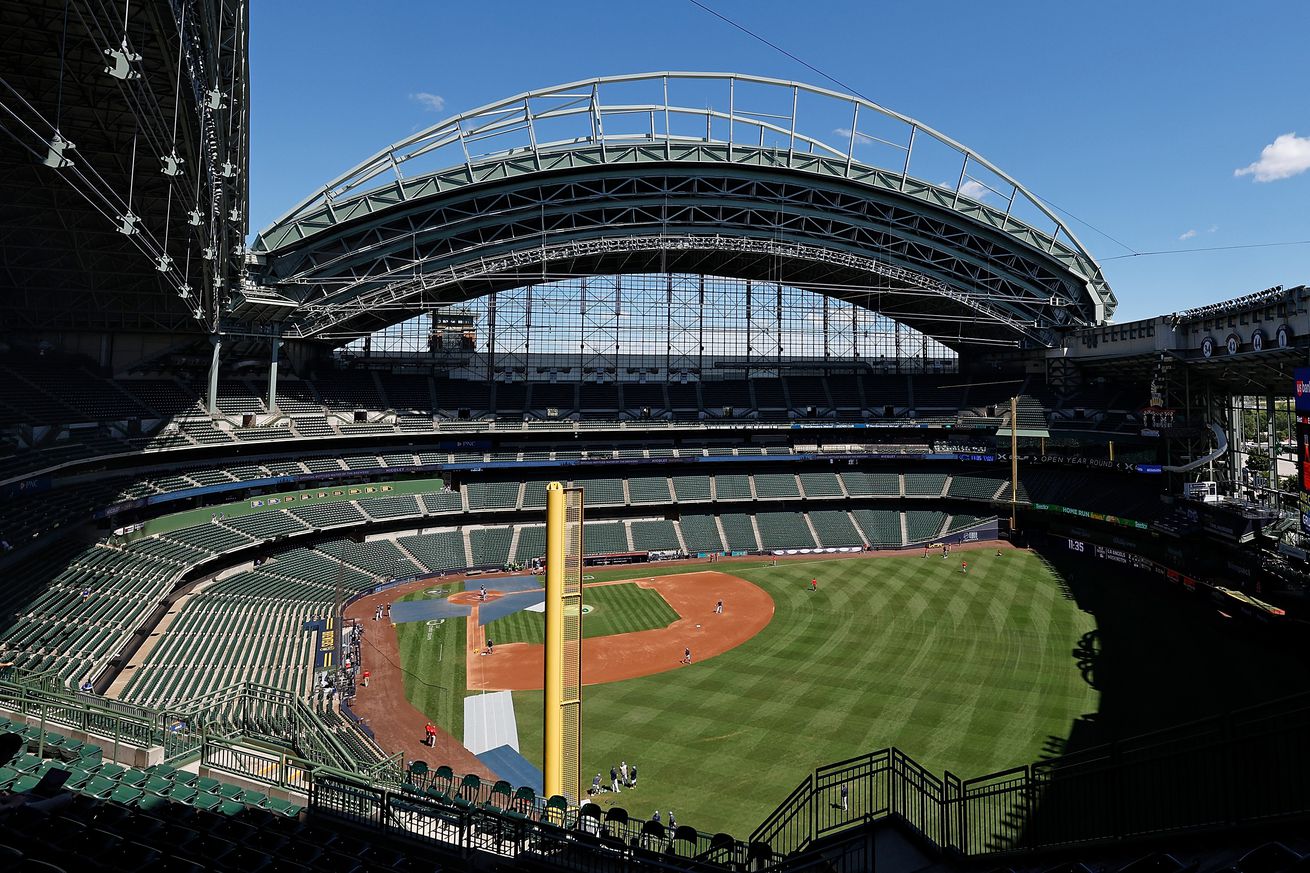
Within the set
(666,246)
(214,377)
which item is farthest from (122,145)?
(666,246)

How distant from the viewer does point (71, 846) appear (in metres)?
8.48

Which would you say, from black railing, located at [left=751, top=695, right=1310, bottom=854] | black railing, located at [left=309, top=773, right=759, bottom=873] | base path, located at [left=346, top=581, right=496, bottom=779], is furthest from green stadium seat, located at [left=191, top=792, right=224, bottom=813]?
base path, located at [left=346, top=581, right=496, bottom=779]

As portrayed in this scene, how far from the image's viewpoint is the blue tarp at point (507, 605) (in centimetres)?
3994

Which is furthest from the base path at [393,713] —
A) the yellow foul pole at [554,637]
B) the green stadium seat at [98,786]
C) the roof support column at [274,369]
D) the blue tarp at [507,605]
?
the roof support column at [274,369]

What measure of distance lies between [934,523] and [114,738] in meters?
55.5

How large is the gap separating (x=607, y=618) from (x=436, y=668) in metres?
10.4

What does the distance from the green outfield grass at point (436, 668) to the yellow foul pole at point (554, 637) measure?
12204 mm

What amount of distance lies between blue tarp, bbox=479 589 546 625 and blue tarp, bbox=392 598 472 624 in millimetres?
1140

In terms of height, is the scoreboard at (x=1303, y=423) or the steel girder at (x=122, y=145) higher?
the steel girder at (x=122, y=145)

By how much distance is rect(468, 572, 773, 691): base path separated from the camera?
1232 inches

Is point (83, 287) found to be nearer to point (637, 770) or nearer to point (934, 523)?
point (637, 770)

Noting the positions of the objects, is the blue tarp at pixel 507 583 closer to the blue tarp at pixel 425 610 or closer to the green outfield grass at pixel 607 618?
the blue tarp at pixel 425 610

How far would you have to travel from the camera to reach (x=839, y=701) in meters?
27.2

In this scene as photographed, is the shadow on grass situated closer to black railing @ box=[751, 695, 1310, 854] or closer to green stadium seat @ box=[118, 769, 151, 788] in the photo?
black railing @ box=[751, 695, 1310, 854]
